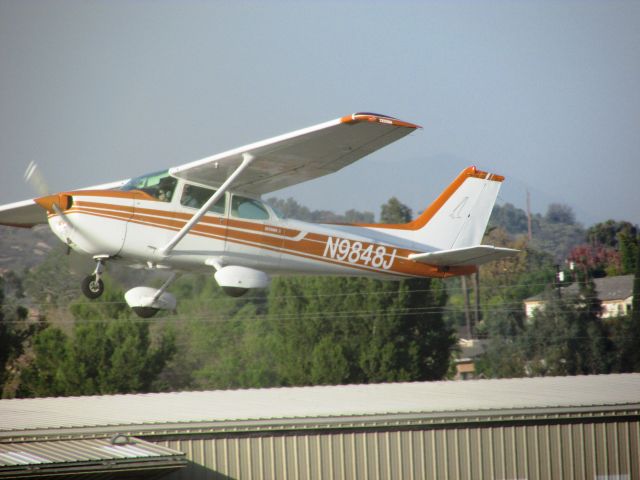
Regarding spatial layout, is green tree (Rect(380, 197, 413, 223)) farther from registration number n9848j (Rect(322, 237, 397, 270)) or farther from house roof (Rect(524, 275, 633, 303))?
registration number n9848j (Rect(322, 237, 397, 270))

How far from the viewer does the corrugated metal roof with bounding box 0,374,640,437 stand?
51.5 feet

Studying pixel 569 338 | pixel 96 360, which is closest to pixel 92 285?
pixel 96 360

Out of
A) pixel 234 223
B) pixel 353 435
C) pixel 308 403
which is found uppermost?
pixel 234 223

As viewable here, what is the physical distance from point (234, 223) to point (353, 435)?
3768 mm

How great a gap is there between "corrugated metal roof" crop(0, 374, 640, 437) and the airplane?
207cm

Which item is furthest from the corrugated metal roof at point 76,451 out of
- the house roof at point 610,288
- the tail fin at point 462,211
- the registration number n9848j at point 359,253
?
the house roof at point 610,288

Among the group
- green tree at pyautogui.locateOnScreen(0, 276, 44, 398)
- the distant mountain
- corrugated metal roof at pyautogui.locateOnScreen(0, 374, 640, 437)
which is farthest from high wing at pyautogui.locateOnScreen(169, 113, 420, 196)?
the distant mountain

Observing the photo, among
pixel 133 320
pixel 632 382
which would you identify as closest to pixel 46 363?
pixel 133 320

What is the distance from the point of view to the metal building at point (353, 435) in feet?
49.3

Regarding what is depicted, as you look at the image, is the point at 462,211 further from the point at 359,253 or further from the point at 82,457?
the point at 82,457

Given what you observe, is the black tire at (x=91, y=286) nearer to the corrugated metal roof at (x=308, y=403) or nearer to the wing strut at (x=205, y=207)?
the wing strut at (x=205, y=207)

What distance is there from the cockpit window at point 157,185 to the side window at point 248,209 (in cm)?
91

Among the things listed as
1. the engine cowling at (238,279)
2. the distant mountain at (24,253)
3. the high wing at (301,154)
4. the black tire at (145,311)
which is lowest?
the black tire at (145,311)

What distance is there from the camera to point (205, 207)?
14008mm
